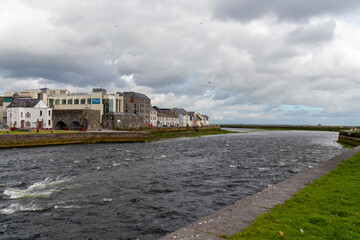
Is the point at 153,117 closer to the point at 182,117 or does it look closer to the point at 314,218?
the point at 182,117

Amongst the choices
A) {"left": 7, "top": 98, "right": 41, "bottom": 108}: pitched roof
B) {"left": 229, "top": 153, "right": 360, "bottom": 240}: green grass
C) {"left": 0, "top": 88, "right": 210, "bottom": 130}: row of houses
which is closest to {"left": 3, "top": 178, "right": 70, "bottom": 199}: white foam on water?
{"left": 229, "top": 153, "right": 360, "bottom": 240}: green grass

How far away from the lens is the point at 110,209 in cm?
1375

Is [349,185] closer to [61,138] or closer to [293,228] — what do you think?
[293,228]

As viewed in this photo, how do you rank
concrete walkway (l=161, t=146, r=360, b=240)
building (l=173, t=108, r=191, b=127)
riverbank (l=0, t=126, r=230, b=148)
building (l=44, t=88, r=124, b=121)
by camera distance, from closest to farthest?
concrete walkway (l=161, t=146, r=360, b=240)
riverbank (l=0, t=126, r=230, b=148)
building (l=44, t=88, r=124, b=121)
building (l=173, t=108, r=191, b=127)

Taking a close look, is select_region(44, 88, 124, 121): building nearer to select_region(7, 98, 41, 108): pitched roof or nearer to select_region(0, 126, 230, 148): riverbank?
select_region(7, 98, 41, 108): pitched roof

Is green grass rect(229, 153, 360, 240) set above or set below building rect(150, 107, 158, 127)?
below

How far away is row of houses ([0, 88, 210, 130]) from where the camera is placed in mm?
73062

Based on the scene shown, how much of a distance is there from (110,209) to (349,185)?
1379 cm

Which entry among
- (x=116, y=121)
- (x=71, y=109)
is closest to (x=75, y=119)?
(x=71, y=109)

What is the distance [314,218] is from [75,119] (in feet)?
275

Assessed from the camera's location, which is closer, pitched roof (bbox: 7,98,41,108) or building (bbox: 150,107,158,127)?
pitched roof (bbox: 7,98,41,108)

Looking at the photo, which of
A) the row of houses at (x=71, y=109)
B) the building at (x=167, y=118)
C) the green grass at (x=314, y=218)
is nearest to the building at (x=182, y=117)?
the building at (x=167, y=118)

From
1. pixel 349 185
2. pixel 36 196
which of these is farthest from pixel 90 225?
A: pixel 349 185

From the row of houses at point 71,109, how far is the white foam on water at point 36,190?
61.3 m
